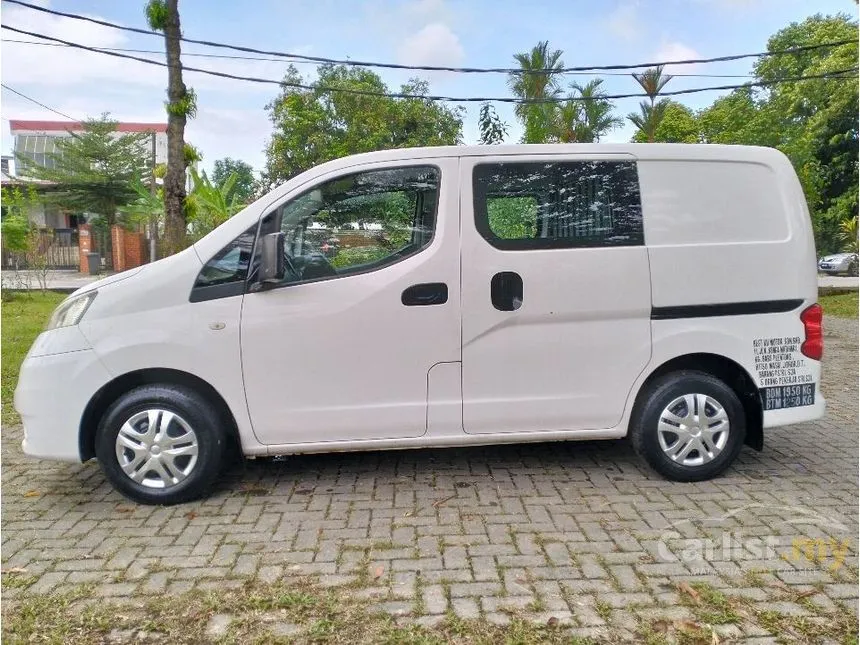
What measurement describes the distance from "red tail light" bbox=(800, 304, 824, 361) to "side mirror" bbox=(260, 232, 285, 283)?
10.5 feet

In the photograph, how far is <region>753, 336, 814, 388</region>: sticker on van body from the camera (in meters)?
4.10

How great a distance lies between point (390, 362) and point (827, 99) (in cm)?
2740

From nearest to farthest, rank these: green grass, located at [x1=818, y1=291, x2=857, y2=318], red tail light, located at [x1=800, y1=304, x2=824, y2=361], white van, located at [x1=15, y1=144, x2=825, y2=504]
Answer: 1. white van, located at [x1=15, y1=144, x2=825, y2=504]
2. red tail light, located at [x1=800, y1=304, x2=824, y2=361]
3. green grass, located at [x1=818, y1=291, x2=857, y2=318]

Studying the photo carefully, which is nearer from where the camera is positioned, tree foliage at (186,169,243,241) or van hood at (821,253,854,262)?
tree foliage at (186,169,243,241)

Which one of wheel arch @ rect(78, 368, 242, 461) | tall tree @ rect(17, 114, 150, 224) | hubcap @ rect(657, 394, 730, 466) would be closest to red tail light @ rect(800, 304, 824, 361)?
hubcap @ rect(657, 394, 730, 466)

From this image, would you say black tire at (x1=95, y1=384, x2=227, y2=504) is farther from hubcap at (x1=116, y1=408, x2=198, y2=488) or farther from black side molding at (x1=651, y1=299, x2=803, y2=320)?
black side molding at (x1=651, y1=299, x2=803, y2=320)

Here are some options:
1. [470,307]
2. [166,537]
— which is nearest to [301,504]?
[166,537]

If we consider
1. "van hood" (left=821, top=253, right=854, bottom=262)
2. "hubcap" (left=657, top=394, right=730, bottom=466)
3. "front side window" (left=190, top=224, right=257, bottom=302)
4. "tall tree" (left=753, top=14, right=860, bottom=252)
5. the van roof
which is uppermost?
"tall tree" (left=753, top=14, right=860, bottom=252)

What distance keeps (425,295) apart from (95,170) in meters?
29.6

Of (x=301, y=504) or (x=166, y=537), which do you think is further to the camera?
(x=301, y=504)

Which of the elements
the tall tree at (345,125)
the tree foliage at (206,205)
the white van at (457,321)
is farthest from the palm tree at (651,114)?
the white van at (457,321)

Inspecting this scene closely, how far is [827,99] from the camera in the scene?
983 inches

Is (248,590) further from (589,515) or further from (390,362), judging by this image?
(589,515)

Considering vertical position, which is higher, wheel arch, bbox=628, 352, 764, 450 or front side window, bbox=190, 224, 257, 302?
front side window, bbox=190, 224, 257, 302
